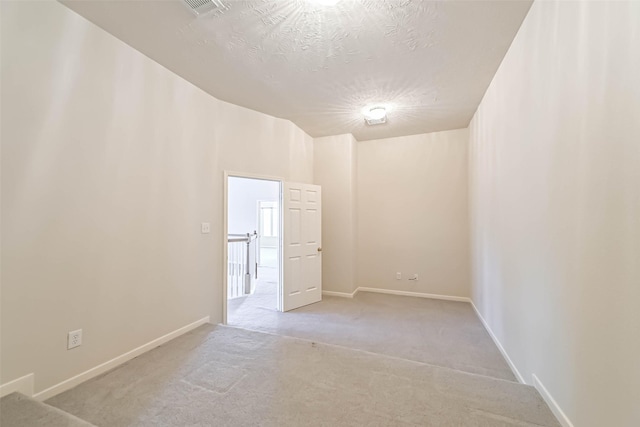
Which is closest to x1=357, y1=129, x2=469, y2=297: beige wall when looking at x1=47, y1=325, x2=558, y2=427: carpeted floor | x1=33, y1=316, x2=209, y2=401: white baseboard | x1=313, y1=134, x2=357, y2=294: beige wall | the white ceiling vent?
x1=313, y1=134, x2=357, y2=294: beige wall

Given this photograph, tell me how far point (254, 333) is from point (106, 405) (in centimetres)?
124

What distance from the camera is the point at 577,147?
134 centimetres

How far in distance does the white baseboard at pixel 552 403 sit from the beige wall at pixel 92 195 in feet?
10.2

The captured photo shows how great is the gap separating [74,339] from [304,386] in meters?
1.71

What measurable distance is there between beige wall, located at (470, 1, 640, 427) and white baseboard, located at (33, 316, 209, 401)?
3.08 m

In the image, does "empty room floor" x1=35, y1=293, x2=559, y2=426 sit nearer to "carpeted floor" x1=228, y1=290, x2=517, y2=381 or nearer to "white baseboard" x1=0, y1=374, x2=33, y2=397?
"carpeted floor" x1=228, y1=290, x2=517, y2=381

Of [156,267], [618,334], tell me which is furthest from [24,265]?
[618,334]

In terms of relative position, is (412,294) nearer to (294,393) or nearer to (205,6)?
(294,393)

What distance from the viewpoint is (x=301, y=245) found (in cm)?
414

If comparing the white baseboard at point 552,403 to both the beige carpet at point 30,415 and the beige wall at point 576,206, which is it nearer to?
the beige wall at point 576,206

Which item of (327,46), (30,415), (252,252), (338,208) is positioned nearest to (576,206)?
(327,46)

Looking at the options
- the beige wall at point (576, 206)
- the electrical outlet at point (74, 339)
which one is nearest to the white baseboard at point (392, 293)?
the beige wall at point (576, 206)

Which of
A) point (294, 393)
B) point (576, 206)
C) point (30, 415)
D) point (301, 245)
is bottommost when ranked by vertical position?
point (294, 393)

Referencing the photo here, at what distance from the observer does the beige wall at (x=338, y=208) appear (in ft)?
15.1
